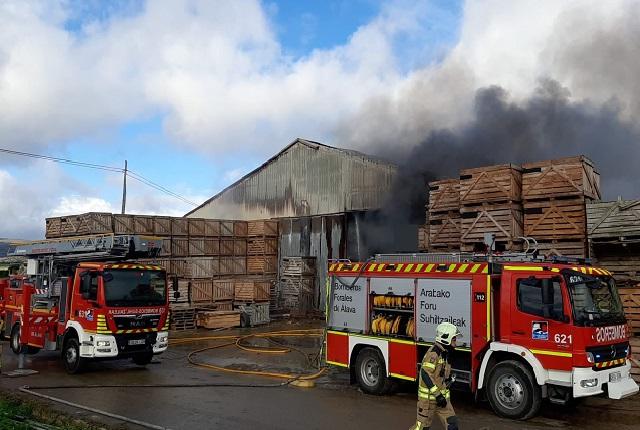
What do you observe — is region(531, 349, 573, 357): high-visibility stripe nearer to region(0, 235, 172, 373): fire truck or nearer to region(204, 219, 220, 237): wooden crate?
region(0, 235, 172, 373): fire truck

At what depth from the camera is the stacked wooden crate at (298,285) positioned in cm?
2466

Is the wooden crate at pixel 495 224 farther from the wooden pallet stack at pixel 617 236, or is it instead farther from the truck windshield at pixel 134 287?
the truck windshield at pixel 134 287

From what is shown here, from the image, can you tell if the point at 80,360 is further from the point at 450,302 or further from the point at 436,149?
the point at 436,149

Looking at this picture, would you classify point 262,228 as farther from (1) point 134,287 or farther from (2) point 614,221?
(2) point 614,221

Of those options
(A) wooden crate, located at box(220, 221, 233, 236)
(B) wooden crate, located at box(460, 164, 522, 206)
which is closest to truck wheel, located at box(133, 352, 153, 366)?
(B) wooden crate, located at box(460, 164, 522, 206)

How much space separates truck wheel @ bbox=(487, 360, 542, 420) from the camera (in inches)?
312

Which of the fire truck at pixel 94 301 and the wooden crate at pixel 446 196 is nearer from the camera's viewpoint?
the fire truck at pixel 94 301

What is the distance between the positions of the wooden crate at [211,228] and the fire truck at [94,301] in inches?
392

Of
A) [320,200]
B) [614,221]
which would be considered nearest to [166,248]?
[320,200]

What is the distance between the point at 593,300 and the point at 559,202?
17.8 ft

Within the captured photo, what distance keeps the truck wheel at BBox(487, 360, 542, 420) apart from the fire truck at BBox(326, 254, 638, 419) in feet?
0.05

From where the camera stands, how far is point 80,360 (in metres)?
11.9

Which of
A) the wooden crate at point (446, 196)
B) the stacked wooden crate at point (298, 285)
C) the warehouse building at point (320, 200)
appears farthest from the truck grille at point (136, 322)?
the warehouse building at point (320, 200)

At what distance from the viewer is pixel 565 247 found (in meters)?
12.9
